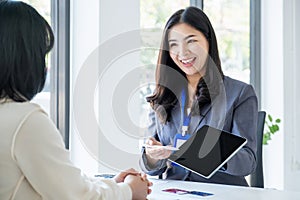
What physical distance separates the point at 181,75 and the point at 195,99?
168mm

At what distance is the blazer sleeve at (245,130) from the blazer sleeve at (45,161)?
Result: 0.97 meters

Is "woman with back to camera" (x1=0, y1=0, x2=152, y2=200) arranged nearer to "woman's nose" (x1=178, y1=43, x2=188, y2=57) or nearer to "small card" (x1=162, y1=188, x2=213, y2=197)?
"small card" (x1=162, y1=188, x2=213, y2=197)

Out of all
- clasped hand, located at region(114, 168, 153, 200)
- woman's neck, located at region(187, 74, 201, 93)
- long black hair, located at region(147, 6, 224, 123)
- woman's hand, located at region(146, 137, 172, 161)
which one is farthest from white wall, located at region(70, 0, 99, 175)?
clasped hand, located at region(114, 168, 153, 200)

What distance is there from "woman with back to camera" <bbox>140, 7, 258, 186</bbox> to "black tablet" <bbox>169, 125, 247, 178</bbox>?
106mm

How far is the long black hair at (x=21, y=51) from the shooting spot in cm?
115

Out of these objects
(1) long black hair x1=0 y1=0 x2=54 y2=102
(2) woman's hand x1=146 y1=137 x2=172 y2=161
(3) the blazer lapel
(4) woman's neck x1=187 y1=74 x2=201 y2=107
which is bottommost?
(2) woman's hand x1=146 y1=137 x2=172 y2=161

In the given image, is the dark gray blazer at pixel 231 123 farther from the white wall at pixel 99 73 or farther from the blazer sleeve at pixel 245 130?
the white wall at pixel 99 73

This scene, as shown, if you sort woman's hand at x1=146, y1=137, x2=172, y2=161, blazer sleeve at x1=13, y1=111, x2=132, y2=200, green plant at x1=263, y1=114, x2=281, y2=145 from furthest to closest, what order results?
green plant at x1=263, y1=114, x2=281, y2=145
woman's hand at x1=146, y1=137, x2=172, y2=161
blazer sleeve at x1=13, y1=111, x2=132, y2=200

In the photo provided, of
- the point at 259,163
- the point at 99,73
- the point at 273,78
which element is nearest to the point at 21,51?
the point at 99,73

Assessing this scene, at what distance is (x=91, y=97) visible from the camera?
263 cm

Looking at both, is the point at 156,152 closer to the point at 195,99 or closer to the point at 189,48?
the point at 195,99

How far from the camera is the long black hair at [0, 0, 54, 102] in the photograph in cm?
115

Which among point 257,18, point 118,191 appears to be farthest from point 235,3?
point 118,191
